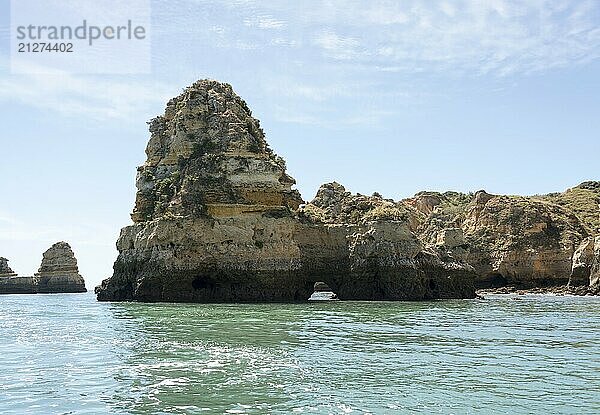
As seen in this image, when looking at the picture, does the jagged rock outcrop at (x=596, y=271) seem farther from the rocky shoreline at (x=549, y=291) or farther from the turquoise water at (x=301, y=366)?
the turquoise water at (x=301, y=366)

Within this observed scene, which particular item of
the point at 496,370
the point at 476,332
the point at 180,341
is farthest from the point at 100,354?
the point at 476,332

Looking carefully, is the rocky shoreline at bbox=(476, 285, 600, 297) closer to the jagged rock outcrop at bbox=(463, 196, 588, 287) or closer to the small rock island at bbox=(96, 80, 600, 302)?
the small rock island at bbox=(96, 80, 600, 302)

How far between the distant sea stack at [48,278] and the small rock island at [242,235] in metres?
47.9

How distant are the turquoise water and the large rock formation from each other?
13.9m

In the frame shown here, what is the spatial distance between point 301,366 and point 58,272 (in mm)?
83461

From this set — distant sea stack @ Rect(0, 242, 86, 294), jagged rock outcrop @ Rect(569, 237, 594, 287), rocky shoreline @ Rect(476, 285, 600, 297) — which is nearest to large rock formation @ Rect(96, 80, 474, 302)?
rocky shoreline @ Rect(476, 285, 600, 297)

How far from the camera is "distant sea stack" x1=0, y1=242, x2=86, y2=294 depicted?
3622 inches

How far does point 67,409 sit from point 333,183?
5318cm

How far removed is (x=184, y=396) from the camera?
1286 cm

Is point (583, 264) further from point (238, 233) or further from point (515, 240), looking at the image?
point (238, 233)

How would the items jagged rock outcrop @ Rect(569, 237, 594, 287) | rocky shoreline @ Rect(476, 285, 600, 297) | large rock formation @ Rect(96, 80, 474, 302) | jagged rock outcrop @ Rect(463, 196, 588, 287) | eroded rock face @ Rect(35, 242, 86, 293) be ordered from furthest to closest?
eroded rock face @ Rect(35, 242, 86, 293)
jagged rock outcrop @ Rect(463, 196, 588, 287)
jagged rock outcrop @ Rect(569, 237, 594, 287)
rocky shoreline @ Rect(476, 285, 600, 297)
large rock formation @ Rect(96, 80, 474, 302)

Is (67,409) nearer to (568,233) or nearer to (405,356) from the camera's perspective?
(405,356)

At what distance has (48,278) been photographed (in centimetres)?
9256

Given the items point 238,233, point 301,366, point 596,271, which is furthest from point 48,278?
point 301,366
